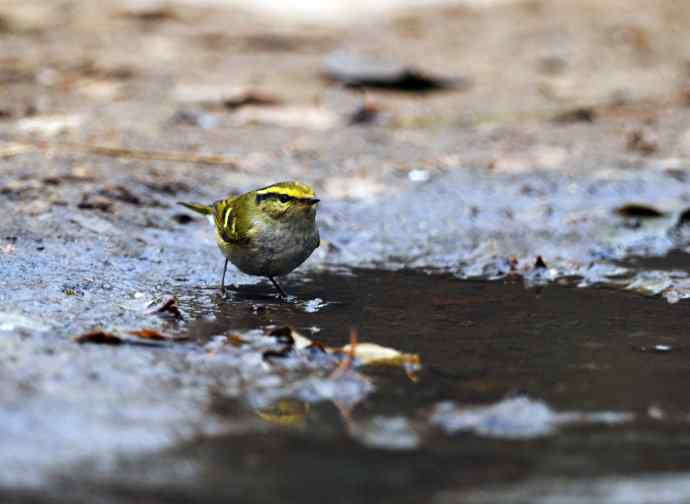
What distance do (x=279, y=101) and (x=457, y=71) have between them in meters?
2.41

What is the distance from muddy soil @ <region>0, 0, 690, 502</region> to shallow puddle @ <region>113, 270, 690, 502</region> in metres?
0.02

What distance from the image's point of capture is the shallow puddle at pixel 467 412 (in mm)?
3230

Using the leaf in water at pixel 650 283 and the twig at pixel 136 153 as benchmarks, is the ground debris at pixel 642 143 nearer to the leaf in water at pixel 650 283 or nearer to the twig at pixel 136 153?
the leaf in water at pixel 650 283

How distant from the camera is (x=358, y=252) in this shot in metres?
7.10

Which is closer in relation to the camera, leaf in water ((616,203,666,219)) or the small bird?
the small bird

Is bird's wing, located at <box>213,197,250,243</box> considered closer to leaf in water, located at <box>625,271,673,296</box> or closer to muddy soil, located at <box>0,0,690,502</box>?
muddy soil, located at <box>0,0,690,502</box>

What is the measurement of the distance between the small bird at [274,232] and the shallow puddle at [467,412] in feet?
0.75

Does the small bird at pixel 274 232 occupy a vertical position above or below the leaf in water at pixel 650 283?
above

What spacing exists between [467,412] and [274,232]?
2.33 meters

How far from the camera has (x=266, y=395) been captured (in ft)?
13.2

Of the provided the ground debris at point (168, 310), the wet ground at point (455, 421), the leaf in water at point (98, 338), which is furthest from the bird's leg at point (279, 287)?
the leaf in water at point (98, 338)

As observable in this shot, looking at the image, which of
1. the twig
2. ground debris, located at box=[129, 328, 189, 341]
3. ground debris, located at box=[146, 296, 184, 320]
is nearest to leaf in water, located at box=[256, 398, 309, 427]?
ground debris, located at box=[129, 328, 189, 341]

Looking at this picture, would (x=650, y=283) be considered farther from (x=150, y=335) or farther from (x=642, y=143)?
(x=642, y=143)

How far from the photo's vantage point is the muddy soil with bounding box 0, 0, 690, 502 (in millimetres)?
3449
